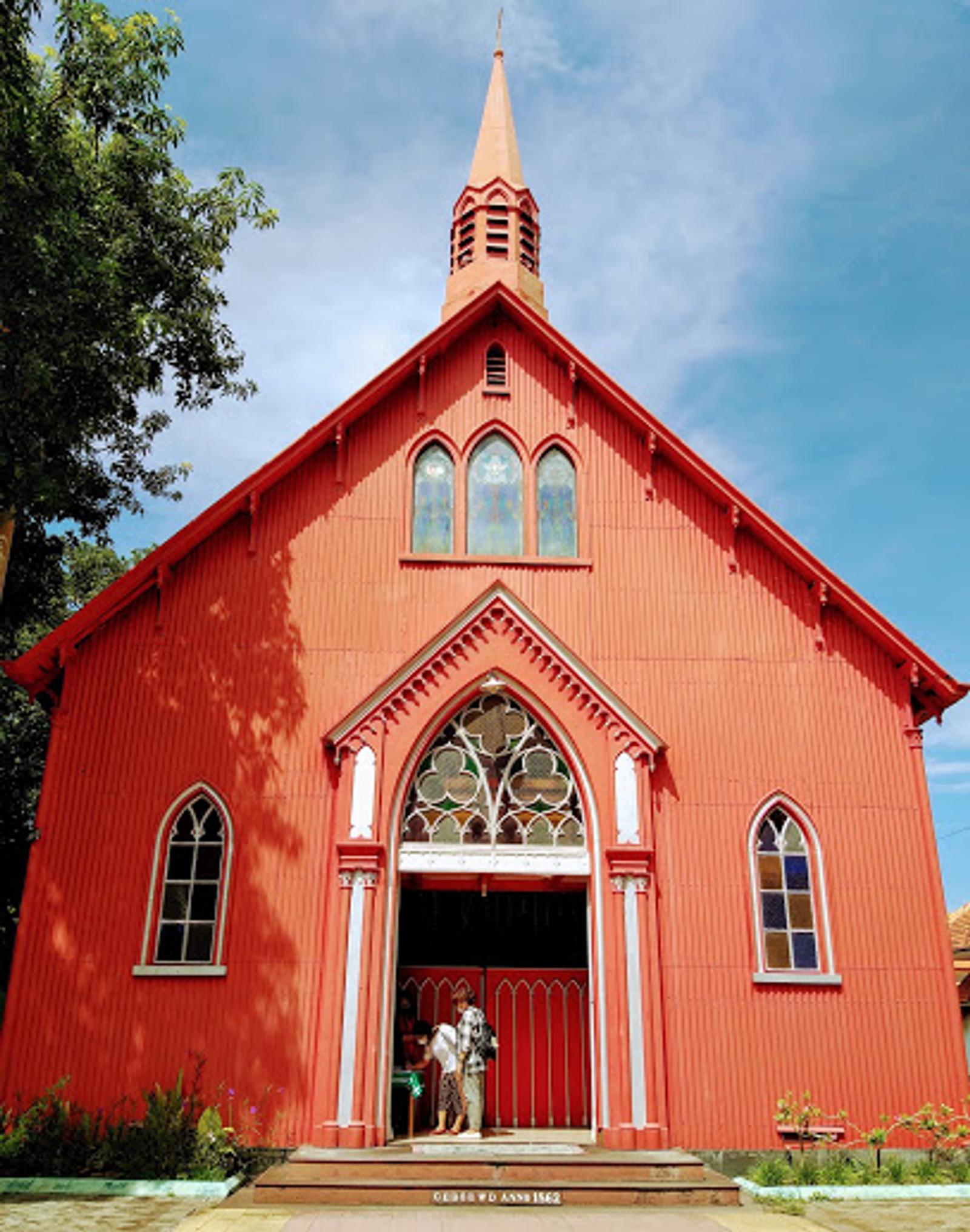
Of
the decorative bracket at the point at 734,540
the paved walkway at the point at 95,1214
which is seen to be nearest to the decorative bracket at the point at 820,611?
the decorative bracket at the point at 734,540

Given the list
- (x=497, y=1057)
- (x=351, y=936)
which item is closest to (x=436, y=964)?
(x=497, y=1057)

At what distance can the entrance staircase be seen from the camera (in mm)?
10570

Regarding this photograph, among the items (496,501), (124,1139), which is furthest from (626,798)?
(124,1139)

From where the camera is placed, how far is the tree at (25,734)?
1916 cm

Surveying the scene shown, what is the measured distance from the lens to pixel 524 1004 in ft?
48.2

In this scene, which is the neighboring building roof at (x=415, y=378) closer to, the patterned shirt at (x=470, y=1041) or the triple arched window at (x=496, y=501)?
the triple arched window at (x=496, y=501)

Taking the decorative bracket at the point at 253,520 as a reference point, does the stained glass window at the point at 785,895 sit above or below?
below

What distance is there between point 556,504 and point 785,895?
6.29 metres

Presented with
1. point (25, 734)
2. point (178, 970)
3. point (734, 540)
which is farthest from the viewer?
point (25, 734)

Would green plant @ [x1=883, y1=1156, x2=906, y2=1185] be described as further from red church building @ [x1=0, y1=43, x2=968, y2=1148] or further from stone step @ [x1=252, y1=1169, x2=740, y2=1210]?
stone step @ [x1=252, y1=1169, x2=740, y2=1210]

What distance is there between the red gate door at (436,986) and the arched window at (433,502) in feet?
19.5

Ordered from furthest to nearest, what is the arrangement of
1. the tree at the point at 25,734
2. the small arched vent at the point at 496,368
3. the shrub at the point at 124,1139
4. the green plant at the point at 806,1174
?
the tree at the point at 25,734, the small arched vent at the point at 496,368, the green plant at the point at 806,1174, the shrub at the point at 124,1139

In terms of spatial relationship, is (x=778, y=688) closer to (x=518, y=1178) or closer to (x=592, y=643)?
(x=592, y=643)

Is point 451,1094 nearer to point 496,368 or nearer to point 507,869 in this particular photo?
point 507,869
